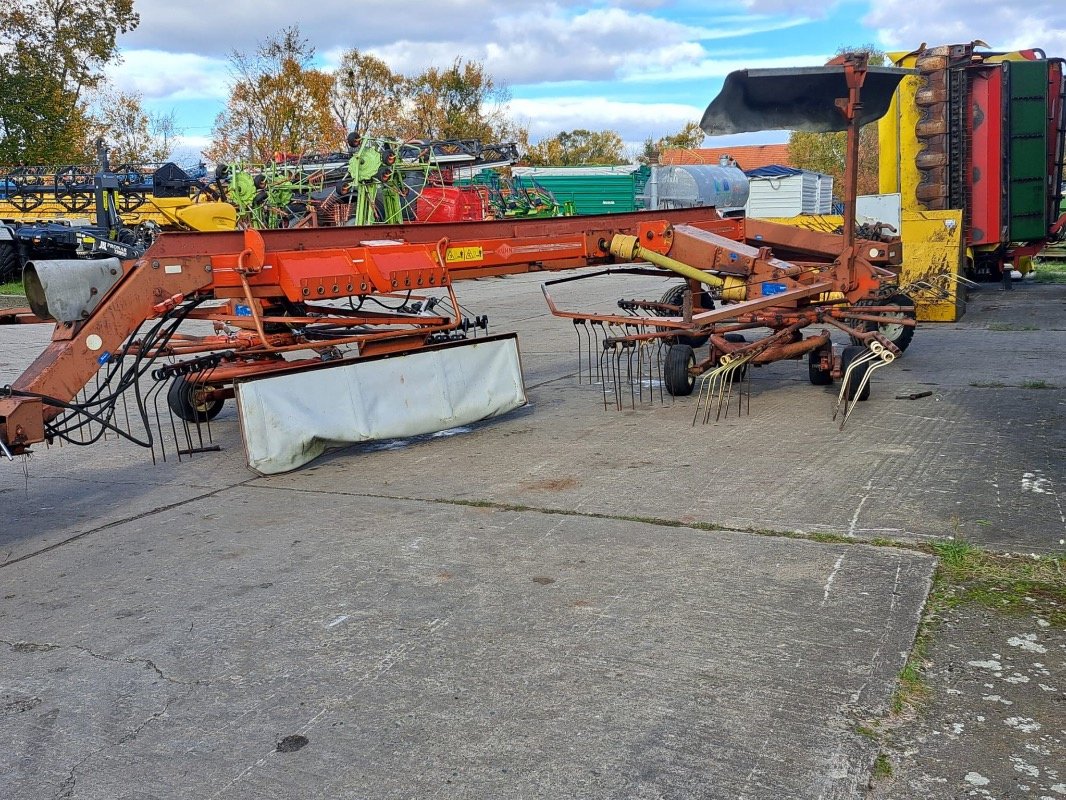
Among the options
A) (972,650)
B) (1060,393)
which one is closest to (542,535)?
(972,650)

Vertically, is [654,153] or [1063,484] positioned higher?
[654,153]

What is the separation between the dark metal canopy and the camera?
761 cm

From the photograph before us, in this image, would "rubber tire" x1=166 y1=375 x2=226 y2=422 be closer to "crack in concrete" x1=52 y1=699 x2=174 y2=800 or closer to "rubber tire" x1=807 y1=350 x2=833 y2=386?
"crack in concrete" x1=52 y1=699 x2=174 y2=800

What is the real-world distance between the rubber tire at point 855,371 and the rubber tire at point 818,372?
1.29ft

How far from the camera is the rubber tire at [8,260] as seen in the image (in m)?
21.5

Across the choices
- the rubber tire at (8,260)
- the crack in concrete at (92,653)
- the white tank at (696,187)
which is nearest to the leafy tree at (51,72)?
the rubber tire at (8,260)

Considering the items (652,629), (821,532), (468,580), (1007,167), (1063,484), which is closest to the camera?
(652,629)

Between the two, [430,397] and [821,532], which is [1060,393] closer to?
[821,532]

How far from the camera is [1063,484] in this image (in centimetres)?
566

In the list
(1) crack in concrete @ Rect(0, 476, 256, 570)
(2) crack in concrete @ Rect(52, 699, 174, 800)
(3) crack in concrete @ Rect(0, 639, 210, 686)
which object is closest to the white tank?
(1) crack in concrete @ Rect(0, 476, 256, 570)

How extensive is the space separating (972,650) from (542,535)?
7.05 feet

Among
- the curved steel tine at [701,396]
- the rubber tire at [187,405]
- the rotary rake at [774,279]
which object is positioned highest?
the rotary rake at [774,279]

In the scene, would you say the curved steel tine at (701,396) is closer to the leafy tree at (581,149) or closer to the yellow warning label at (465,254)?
the yellow warning label at (465,254)

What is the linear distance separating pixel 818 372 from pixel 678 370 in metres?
1.28
